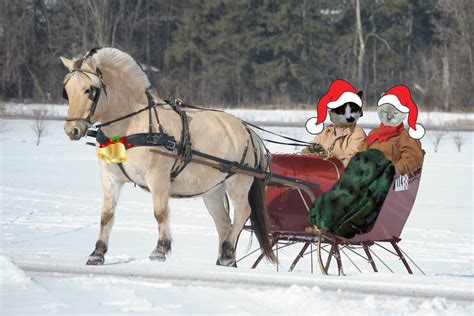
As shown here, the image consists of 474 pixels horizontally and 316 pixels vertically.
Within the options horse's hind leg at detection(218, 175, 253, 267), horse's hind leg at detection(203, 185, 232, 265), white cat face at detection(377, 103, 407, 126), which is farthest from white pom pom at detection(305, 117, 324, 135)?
white cat face at detection(377, 103, 407, 126)

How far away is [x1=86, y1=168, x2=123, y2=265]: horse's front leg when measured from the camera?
24.5 feet

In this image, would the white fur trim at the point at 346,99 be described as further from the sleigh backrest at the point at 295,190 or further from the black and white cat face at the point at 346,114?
the sleigh backrest at the point at 295,190

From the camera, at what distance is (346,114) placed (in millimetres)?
→ 8281

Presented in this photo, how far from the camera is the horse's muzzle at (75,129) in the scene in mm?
6969

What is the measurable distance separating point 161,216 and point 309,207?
5.26ft

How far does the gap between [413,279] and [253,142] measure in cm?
226

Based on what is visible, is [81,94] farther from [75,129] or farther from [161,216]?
[161,216]

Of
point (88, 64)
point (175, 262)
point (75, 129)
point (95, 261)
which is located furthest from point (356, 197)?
point (88, 64)

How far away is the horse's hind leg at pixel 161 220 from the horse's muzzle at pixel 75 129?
0.76 m

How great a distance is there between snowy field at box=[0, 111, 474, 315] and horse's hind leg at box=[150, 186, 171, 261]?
0.13 metres

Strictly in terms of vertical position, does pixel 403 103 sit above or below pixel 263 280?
above

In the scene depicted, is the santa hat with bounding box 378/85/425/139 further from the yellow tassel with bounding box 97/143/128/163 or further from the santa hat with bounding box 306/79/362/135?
the yellow tassel with bounding box 97/143/128/163

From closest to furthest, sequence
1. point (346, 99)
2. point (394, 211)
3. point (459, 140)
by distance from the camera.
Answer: point (394, 211) < point (346, 99) < point (459, 140)

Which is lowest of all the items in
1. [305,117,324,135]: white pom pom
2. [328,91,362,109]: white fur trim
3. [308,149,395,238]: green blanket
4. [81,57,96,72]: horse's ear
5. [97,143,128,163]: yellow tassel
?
[308,149,395,238]: green blanket
